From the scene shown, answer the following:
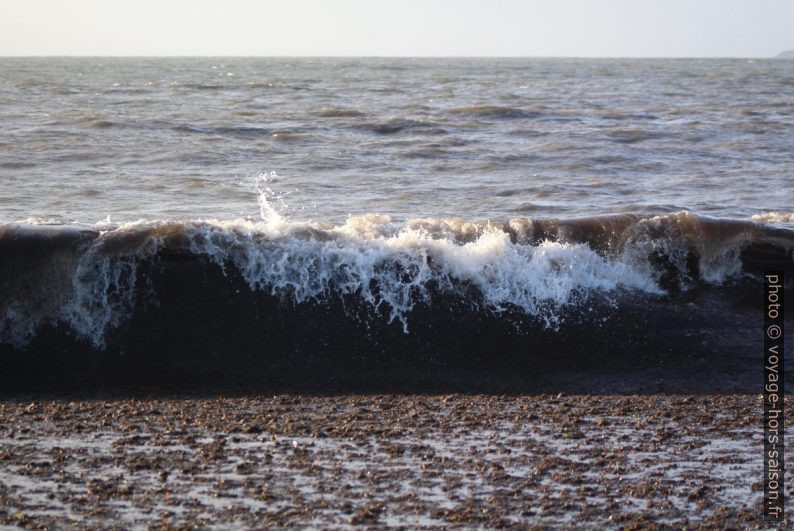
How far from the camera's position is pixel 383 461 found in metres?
5.47

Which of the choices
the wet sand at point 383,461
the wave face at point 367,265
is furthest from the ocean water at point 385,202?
the wet sand at point 383,461

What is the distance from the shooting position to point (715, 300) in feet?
29.3

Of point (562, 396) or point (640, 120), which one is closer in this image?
point (562, 396)

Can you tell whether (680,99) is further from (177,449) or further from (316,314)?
(177,449)

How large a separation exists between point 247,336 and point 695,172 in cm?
1129

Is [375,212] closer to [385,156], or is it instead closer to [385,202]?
[385,202]

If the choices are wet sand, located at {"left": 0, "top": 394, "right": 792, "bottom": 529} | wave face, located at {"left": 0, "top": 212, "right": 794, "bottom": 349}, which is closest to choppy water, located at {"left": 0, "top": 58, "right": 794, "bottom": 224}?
wave face, located at {"left": 0, "top": 212, "right": 794, "bottom": 349}

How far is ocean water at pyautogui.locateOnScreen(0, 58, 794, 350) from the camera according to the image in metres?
8.36

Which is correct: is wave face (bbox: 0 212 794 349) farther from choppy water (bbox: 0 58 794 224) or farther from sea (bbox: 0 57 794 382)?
choppy water (bbox: 0 58 794 224)

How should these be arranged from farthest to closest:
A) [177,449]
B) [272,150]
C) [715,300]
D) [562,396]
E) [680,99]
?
[680,99] < [272,150] < [715,300] < [562,396] < [177,449]

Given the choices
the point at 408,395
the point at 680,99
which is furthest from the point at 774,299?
the point at 680,99

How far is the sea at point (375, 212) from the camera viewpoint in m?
8.23

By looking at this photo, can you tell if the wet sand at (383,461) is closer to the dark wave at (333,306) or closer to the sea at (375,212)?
the dark wave at (333,306)

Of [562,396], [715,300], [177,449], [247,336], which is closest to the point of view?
[177,449]
